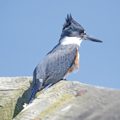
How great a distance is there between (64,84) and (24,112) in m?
0.91

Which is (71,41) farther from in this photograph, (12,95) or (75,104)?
(75,104)

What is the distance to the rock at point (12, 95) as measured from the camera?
266 inches

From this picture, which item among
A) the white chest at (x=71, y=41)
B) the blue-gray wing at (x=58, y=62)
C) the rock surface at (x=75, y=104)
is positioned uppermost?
the rock surface at (x=75, y=104)

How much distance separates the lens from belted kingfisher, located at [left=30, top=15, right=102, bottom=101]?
10.9 meters

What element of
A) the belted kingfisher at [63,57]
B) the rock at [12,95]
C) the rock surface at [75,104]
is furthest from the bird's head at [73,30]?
the rock surface at [75,104]

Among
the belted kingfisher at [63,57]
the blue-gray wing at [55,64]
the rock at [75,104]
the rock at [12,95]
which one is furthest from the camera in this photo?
the belted kingfisher at [63,57]

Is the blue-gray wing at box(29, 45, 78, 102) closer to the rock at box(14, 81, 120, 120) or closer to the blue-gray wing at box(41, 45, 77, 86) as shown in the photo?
the blue-gray wing at box(41, 45, 77, 86)

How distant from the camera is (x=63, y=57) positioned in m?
12.3

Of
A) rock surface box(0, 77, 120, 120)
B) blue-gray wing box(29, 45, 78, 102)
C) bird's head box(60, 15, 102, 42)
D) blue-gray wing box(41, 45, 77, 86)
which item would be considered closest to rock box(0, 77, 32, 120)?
rock surface box(0, 77, 120, 120)

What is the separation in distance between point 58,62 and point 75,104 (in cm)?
723

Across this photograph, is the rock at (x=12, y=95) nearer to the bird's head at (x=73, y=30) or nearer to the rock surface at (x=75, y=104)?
the rock surface at (x=75, y=104)

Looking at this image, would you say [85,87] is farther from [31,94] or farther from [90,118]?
[31,94]

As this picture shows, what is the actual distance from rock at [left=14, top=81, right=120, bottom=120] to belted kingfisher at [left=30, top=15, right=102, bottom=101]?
4362 mm

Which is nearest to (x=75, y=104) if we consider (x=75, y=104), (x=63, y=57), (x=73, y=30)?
(x=75, y=104)
